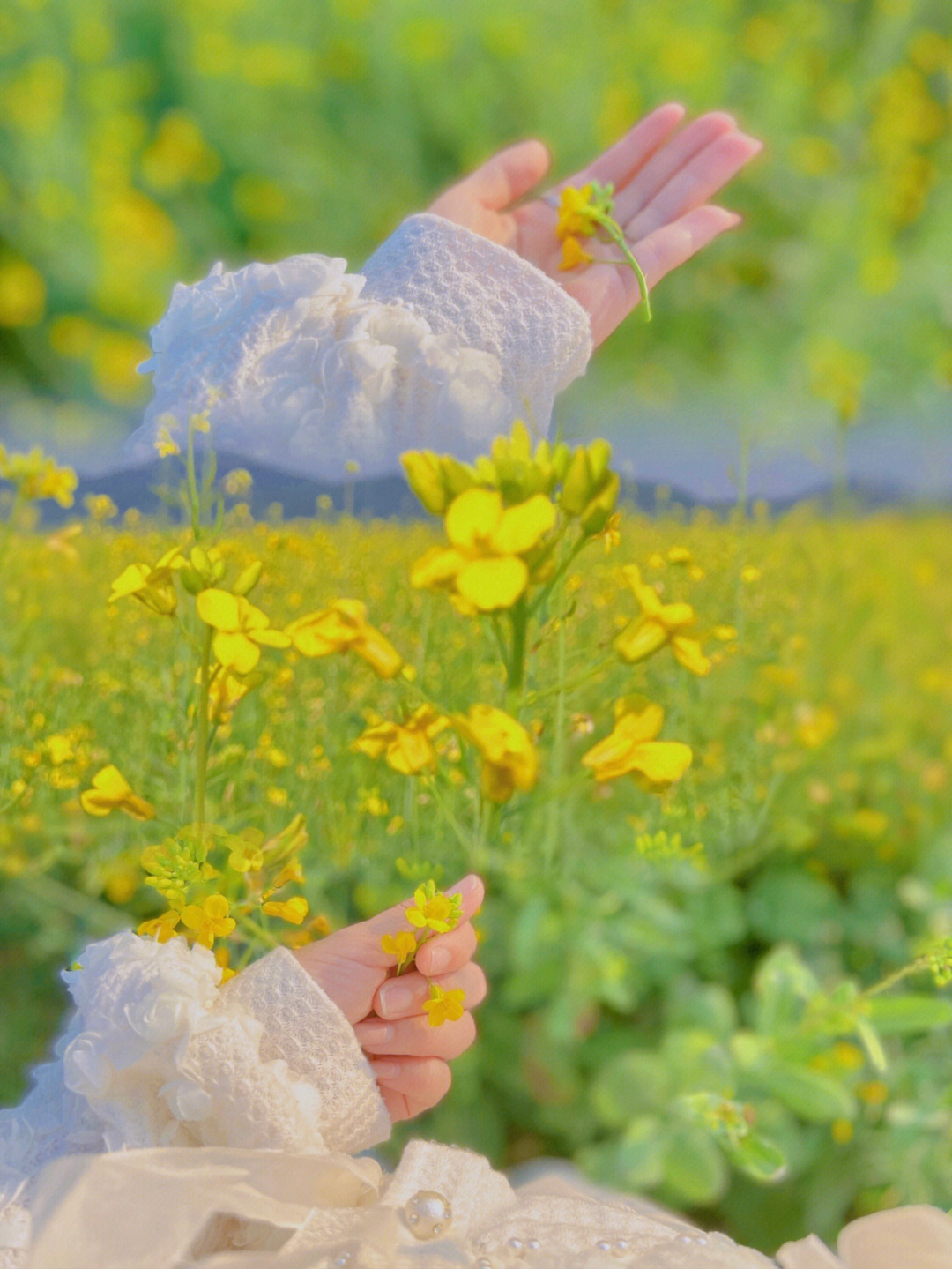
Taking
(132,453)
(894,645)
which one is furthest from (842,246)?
(132,453)

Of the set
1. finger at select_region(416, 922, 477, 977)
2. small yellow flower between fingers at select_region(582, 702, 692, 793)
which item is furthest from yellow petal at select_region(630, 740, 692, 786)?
finger at select_region(416, 922, 477, 977)

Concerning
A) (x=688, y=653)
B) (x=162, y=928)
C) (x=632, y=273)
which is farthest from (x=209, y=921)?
(x=632, y=273)

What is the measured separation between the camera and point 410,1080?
0.45 metres

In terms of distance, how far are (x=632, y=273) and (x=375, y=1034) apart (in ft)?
1.20

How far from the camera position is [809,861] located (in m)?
0.78

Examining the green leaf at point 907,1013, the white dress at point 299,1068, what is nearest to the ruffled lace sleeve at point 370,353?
the white dress at point 299,1068

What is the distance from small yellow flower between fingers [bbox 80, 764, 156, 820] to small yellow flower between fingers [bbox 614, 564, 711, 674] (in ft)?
0.76

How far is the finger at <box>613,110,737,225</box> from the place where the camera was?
51cm

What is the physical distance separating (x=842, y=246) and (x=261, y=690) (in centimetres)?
42

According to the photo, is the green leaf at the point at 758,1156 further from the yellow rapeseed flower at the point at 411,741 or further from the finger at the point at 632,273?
the finger at the point at 632,273

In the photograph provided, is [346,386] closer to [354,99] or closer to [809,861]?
[354,99]

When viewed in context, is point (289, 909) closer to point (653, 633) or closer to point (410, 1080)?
point (410, 1080)

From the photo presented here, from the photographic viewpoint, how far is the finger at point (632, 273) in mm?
483

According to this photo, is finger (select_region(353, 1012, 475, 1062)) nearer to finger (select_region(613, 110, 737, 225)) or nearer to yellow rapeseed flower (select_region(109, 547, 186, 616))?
yellow rapeseed flower (select_region(109, 547, 186, 616))
